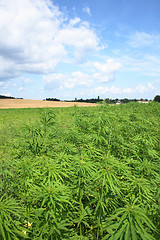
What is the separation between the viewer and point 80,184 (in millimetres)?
2182

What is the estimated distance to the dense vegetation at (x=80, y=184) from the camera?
1672 mm

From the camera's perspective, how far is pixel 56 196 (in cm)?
174

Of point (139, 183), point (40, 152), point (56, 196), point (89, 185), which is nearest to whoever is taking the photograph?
point (56, 196)

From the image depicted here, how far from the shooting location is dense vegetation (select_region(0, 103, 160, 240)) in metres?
1.67

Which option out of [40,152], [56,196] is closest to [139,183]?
[56,196]

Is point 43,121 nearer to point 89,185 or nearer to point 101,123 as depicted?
point 101,123

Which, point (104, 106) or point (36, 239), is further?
point (104, 106)

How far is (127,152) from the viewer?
3.35 m

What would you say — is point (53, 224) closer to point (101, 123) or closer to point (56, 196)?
point (56, 196)

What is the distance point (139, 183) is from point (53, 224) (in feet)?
3.53

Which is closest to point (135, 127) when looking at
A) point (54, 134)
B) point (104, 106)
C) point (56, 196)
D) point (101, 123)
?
point (104, 106)

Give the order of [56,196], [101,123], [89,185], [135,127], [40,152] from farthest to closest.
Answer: [135,127] → [101,123] → [40,152] → [89,185] → [56,196]

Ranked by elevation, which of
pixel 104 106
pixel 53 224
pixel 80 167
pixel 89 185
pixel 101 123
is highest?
pixel 104 106

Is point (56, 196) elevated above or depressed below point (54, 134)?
below
